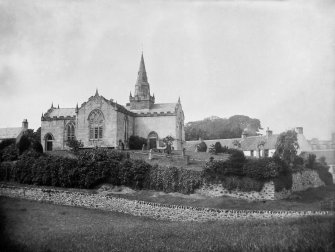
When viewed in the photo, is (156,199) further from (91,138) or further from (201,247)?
(91,138)

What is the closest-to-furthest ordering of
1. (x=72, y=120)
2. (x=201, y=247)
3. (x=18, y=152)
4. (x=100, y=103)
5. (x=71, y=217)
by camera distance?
(x=201, y=247), (x=71, y=217), (x=18, y=152), (x=100, y=103), (x=72, y=120)

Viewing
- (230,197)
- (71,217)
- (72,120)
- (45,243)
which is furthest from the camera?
(72,120)

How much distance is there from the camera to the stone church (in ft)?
144

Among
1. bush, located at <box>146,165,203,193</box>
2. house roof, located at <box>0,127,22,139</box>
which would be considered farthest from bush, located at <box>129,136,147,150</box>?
house roof, located at <box>0,127,22,139</box>

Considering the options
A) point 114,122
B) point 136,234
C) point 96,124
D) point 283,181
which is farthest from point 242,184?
point 96,124

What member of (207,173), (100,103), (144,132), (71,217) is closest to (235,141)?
(144,132)

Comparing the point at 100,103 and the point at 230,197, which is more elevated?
the point at 100,103

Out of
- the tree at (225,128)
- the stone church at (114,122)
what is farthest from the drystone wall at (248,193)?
the tree at (225,128)

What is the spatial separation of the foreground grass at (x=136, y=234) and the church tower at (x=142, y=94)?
2808cm

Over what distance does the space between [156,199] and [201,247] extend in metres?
15.3

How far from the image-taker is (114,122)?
4356 centimetres

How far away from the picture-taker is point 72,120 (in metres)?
47.1

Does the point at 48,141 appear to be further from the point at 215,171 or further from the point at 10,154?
the point at 215,171

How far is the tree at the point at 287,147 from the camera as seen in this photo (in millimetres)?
33531
